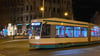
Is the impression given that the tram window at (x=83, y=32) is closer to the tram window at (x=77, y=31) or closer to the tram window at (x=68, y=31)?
the tram window at (x=77, y=31)

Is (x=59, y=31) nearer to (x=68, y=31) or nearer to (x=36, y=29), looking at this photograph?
(x=68, y=31)

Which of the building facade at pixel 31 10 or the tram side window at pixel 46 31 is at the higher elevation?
the building facade at pixel 31 10

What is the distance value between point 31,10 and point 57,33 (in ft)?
123

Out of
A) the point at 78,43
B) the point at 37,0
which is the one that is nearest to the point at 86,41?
the point at 78,43

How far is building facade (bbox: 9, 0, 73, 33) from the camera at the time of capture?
53375mm

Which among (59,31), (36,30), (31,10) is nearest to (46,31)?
(36,30)

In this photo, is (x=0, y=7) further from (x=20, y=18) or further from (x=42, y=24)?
(x=42, y=24)

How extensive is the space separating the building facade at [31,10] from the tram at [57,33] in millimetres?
31558

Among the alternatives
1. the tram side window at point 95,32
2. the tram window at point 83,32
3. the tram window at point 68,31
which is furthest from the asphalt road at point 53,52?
the tram side window at point 95,32

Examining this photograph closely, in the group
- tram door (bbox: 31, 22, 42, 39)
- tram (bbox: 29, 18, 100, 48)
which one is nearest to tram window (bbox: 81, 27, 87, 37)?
tram (bbox: 29, 18, 100, 48)

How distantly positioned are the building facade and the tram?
3156 centimetres

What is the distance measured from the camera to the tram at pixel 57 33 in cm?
1608

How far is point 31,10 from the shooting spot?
53.5 meters

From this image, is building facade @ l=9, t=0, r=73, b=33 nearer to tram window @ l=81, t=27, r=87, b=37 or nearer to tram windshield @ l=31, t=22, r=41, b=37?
tram window @ l=81, t=27, r=87, b=37
